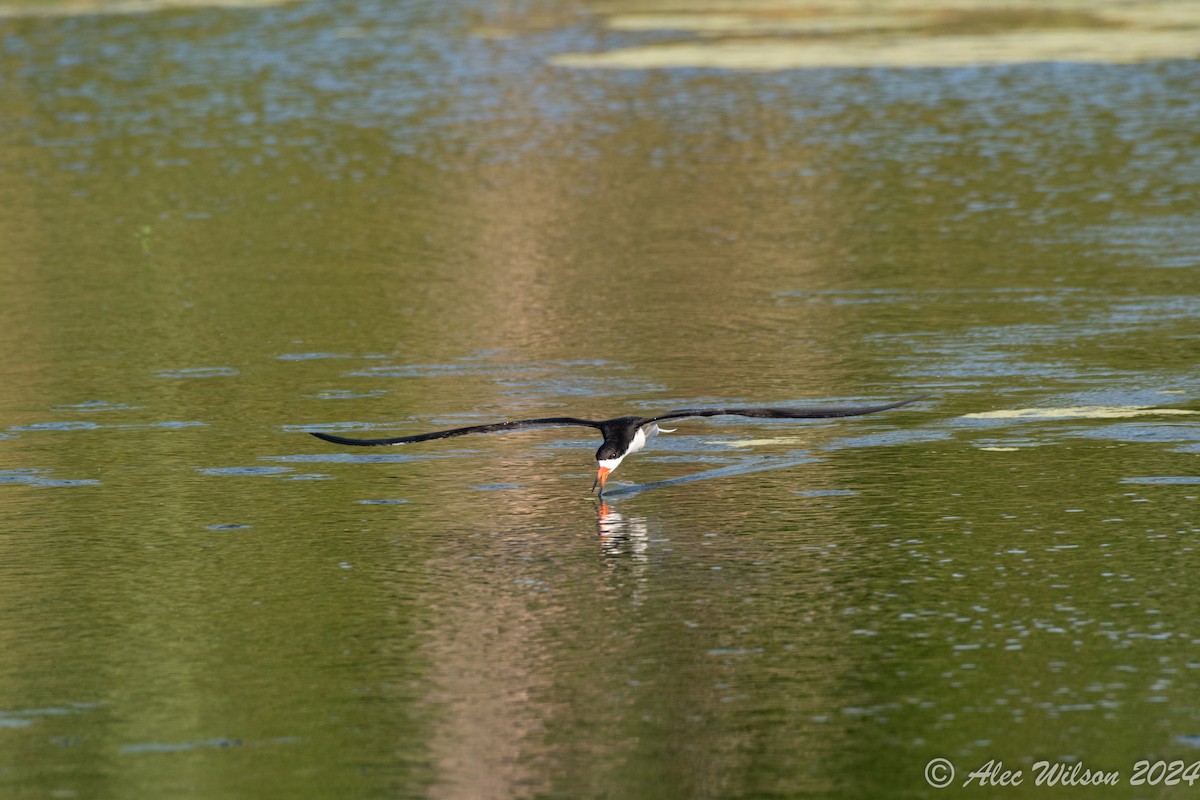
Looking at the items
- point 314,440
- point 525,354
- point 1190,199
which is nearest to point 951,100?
point 1190,199

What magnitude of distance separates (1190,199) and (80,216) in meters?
9.79

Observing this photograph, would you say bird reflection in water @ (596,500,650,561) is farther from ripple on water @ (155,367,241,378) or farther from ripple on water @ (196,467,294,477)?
ripple on water @ (155,367,241,378)

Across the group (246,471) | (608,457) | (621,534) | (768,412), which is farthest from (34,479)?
(768,412)

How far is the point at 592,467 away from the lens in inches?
432

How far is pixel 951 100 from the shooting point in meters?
26.2

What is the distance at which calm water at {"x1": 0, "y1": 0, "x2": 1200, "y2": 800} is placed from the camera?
287 inches

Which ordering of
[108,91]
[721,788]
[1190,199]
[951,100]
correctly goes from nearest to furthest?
[721,788], [1190,199], [951,100], [108,91]

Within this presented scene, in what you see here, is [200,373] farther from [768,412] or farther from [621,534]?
[768,412]

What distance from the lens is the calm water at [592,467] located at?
730 cm

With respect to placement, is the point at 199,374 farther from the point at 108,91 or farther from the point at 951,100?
the point at 108,91
